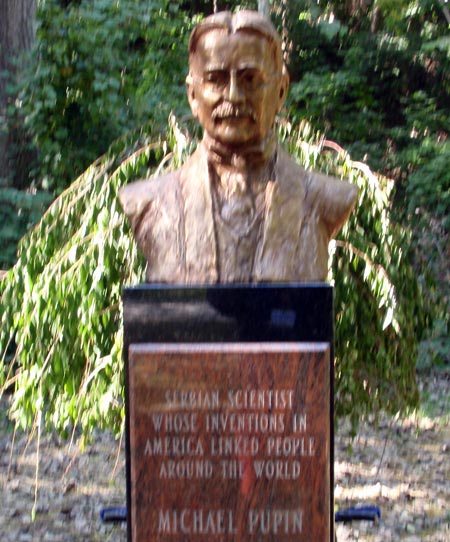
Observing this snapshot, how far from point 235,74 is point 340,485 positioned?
3.51 meters

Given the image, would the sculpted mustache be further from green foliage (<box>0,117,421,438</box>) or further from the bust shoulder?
green foliage (<box>0,117,421,438</box>)

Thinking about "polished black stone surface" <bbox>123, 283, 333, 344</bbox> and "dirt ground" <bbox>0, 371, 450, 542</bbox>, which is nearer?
"polished black stone surface" <bbox>123, 283, 333, 344</bbox>

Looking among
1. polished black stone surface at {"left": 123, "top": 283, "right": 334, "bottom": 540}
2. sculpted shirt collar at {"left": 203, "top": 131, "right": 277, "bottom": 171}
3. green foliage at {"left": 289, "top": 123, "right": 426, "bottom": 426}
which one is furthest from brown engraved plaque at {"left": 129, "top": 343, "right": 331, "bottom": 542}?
green foliage at {"left": 289, "top": 123, "right": 426, "bottom": 426}

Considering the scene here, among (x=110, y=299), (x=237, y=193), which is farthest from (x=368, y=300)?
(x=237, y=193)

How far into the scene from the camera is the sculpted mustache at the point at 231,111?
282 centimetres

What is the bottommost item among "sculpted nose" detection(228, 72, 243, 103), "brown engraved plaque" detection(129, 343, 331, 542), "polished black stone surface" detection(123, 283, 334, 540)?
"brown engraved plaque" detection(129, 343, 331, 542)

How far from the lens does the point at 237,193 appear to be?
2.93 metres

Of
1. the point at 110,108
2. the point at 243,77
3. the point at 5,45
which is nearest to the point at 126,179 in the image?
the point at 243,77

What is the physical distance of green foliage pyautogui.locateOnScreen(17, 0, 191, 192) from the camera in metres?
6.13

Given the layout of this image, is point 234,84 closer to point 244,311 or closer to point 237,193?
point 237,193

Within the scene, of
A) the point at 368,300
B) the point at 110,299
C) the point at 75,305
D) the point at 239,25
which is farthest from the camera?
the point at 368,300

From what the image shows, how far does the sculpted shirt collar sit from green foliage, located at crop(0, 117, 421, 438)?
1015 millimetres

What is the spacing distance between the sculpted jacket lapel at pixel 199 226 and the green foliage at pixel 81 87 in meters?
3.12

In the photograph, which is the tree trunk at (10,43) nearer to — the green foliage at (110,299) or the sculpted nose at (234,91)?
the green foliage at (110,299)
